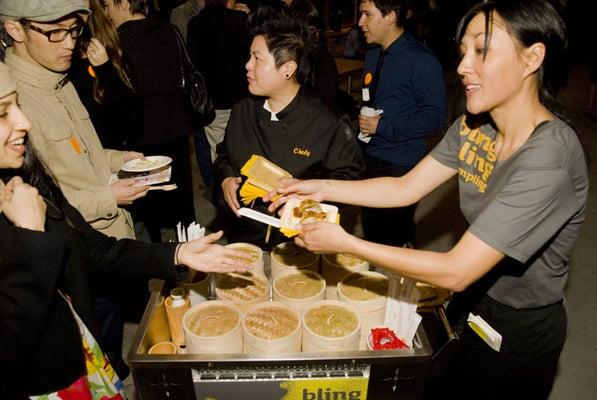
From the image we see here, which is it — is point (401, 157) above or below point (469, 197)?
below

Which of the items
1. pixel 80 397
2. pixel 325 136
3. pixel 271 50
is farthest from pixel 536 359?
pixel 271 50

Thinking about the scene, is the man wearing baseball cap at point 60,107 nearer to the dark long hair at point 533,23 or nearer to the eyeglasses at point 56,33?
the eyeglasses at point 56,33

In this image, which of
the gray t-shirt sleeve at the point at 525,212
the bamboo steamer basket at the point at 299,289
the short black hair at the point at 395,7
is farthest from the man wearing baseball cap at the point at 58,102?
the short black hair at the point at 395,7

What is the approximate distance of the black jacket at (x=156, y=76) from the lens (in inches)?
121

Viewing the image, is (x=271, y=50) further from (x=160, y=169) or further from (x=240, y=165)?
(x=160, y=169)

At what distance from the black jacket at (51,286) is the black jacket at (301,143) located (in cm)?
79

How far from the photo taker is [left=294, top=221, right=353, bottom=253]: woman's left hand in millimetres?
1533

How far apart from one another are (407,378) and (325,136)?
1316 millimetres

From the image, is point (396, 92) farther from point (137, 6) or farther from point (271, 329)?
point (271, 329)

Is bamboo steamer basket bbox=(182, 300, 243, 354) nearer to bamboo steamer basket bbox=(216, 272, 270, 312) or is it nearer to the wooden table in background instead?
bamboo steamer basket bbox=(216, 272, 270, 312)

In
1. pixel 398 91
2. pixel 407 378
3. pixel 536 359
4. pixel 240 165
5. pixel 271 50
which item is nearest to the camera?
pixel 407 378

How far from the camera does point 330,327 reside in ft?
4.84

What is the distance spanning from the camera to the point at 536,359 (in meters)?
1.59

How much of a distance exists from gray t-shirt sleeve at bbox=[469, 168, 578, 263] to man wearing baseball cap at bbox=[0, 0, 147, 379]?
161 cm
